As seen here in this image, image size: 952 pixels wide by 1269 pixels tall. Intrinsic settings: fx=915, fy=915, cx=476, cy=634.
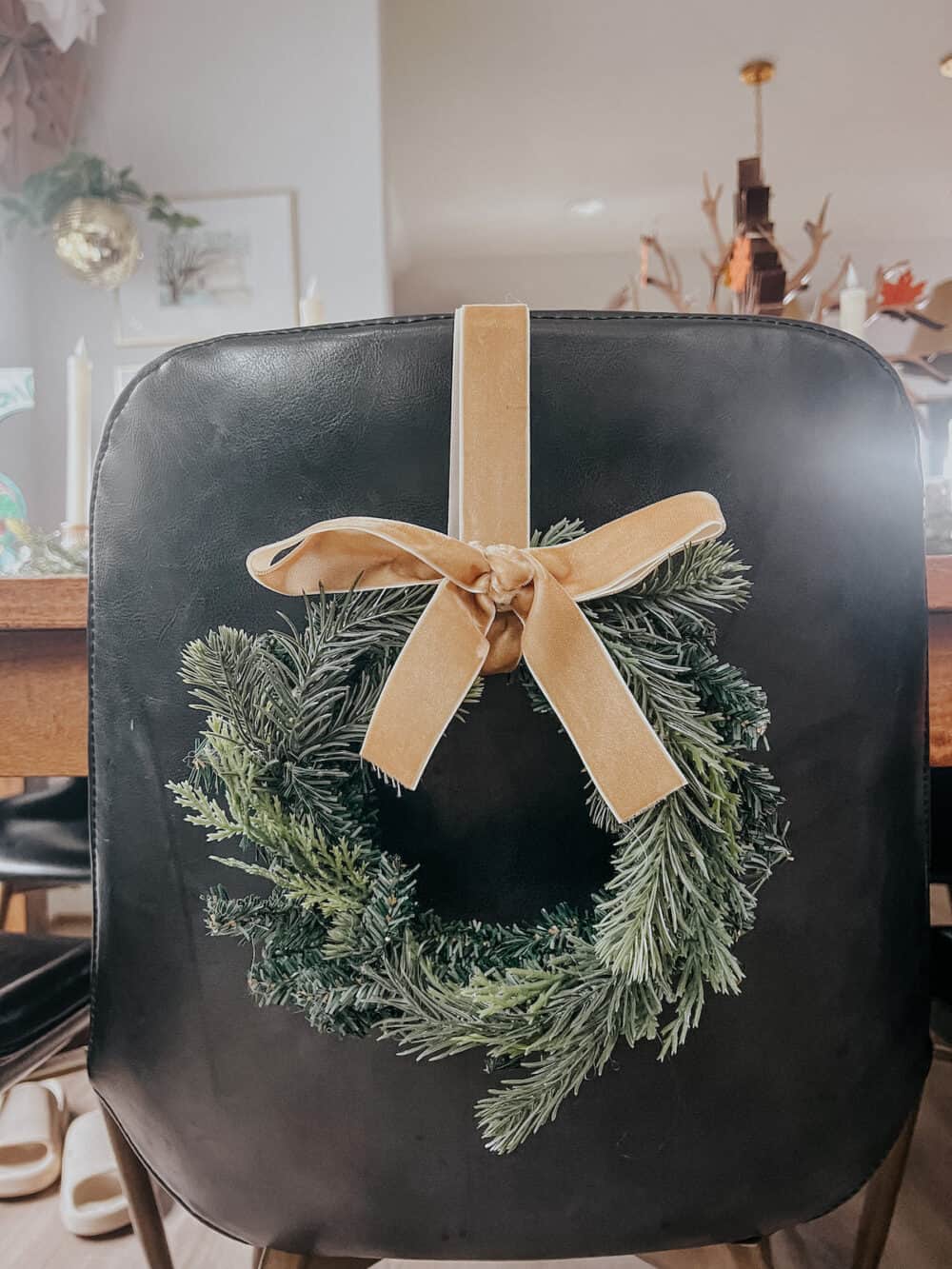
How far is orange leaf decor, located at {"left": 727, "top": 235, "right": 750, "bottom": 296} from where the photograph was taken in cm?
Answer: 156

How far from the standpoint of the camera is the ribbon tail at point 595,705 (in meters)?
0.37

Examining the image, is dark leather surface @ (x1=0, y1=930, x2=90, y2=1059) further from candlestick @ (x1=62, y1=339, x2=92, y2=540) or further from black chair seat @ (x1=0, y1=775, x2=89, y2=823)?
black chair seat @ (x1=0, y1=775, x2=89, y2=823)

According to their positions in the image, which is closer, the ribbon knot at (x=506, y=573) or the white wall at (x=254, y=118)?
the ribbon knot at (x=506, y=573)

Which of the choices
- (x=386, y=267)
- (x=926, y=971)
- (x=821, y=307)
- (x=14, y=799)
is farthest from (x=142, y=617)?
(x=386, y=267)

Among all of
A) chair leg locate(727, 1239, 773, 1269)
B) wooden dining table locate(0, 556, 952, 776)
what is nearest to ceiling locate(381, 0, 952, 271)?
wooden dining table locate(0, 556, 952, 776)

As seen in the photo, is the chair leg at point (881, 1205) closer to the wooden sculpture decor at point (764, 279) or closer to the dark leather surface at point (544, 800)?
the dark leather surface at point (544, 800)

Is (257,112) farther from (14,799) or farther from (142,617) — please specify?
(142,617)

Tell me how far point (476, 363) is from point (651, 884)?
0.23 meters

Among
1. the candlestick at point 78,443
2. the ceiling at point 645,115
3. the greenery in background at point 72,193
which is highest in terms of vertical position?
the ceiling at point 645,115

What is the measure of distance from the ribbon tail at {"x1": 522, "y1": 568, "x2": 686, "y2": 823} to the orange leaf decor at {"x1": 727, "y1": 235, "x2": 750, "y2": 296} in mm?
1373

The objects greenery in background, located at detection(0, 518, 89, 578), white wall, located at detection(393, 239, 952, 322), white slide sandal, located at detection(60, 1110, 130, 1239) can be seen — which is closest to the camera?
greenery in background, located at detection(0, 518, 89, 578)

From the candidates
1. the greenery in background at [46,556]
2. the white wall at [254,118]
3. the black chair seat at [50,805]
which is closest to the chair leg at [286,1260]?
the greenery in background at [46,556]

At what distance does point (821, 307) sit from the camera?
136cm

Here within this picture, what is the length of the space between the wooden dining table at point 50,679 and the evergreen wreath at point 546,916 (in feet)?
0.91
